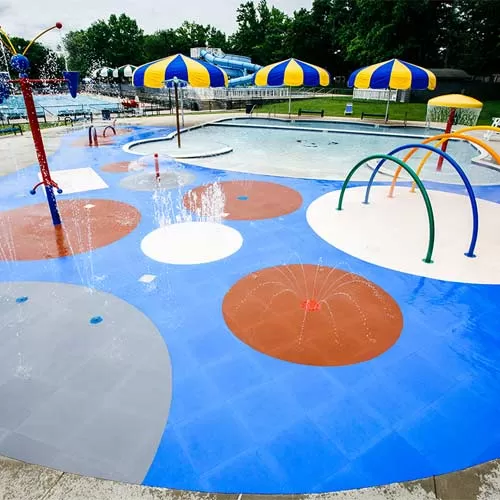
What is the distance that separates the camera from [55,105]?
3572cm

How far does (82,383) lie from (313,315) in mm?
3352

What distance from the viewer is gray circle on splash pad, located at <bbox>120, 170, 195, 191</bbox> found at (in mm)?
11805

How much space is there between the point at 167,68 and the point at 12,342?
14.8 meters

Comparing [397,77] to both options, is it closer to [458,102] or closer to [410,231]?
[458,102]

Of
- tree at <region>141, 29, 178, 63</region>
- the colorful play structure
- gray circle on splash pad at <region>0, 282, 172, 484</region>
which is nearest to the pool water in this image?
the colorful play structure

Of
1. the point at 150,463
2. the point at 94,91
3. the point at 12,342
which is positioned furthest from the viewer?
the point at 94,91

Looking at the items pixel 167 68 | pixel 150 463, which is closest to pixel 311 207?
pixel 150 463

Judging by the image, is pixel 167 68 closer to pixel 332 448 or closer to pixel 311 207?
pixel 311 207

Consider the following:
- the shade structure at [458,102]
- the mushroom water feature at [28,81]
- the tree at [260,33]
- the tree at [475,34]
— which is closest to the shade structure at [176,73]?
the mushroom water feature at [28,81]

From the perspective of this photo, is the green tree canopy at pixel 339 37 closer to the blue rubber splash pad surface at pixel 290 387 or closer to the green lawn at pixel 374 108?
the green lawn at pixel 374 108

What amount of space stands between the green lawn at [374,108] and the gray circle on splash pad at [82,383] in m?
28.3

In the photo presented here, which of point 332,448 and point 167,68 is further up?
point 167,68

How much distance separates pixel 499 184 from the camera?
12.4 meters

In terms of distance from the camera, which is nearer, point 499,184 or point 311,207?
point 311,207
